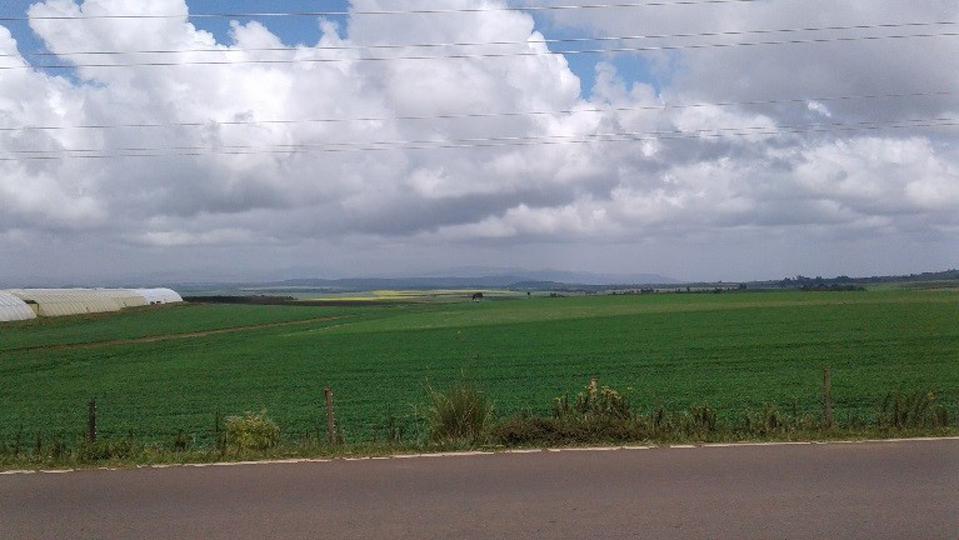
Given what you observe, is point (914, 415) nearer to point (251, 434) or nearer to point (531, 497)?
point (531, 497)

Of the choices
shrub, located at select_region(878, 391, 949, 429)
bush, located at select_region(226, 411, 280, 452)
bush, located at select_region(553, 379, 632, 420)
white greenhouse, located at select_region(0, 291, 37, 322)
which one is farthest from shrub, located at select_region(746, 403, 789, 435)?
white greenhouse, located at select_region(0, 291, 37, 322)

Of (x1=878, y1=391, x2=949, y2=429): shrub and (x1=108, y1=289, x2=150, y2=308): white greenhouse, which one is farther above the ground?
(x1=878, y1=391, x2=949, y2=429): shrub

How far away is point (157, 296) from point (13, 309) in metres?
58.7

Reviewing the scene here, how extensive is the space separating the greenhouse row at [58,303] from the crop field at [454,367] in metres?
14.8

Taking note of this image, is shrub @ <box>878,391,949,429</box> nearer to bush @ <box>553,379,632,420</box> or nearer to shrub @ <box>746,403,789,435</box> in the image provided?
shrub @ <box>746,403,789,435</box>

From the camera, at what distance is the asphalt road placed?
7488 mm

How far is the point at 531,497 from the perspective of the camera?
8.55 meters

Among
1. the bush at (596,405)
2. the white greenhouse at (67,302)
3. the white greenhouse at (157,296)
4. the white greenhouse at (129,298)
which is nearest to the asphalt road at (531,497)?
the bush at (596,405)

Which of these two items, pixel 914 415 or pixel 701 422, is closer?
pixel 701 422

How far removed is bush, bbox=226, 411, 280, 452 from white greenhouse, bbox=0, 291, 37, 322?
233 feet

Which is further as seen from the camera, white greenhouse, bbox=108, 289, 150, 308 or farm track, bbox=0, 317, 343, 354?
white greenhouse, bbox=108, 289, 150, 308

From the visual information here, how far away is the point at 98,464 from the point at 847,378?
2226 cm

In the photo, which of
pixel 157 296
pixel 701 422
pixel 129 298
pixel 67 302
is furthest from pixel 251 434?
pixel 157 296

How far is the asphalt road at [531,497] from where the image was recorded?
7.49m
